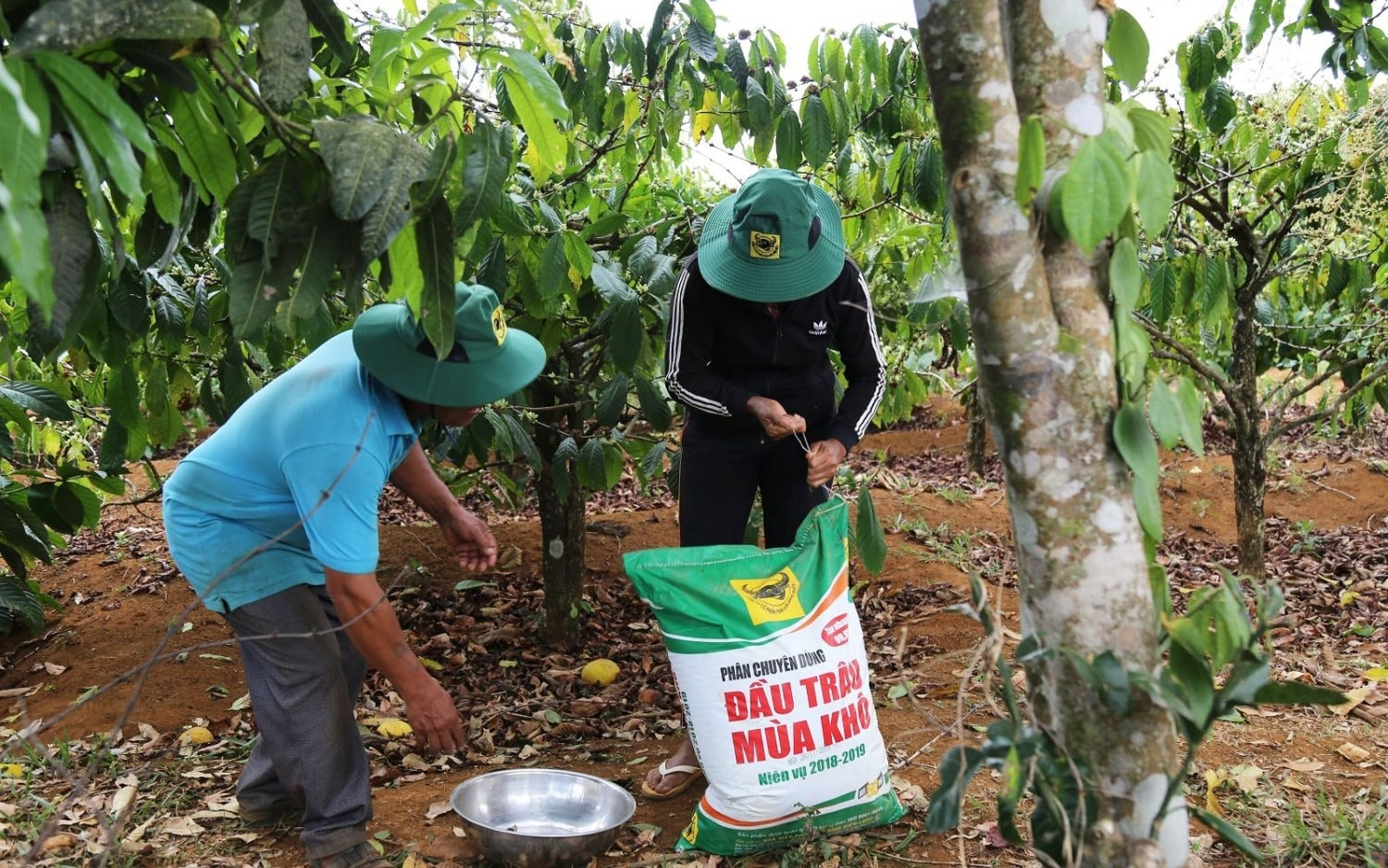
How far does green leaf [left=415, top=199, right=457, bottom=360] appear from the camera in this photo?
149 cm

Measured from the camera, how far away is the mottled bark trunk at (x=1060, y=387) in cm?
148

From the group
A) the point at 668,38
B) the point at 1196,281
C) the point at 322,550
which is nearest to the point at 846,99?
the point at 668,38

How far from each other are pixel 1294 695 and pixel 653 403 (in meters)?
2.15

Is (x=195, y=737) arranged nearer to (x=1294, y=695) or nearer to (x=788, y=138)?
(x=788, y=138)

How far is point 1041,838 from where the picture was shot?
1.48 meters

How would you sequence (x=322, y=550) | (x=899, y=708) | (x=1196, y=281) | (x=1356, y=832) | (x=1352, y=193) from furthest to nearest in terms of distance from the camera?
1. (x=1352, y=193)
2. (x=1196, y=281)
3. (x=899, y=708)
4. (x=1356, y=832)
5. (x=322, y=550)

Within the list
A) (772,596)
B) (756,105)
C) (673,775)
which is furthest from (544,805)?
(756,105)

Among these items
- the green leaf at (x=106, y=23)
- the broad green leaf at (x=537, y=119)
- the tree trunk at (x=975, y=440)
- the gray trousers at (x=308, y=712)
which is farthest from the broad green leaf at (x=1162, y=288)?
the tree trunk at (x=975, y=440)

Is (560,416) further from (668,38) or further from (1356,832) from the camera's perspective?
(1356,832)

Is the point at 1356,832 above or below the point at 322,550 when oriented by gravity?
below

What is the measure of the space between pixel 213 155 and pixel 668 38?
5.44 ft

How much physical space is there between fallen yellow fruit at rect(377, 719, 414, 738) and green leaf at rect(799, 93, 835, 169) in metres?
2.04

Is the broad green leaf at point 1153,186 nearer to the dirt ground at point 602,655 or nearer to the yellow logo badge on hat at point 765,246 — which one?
the dirt ground at point 602,655

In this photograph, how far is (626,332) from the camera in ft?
9.88
